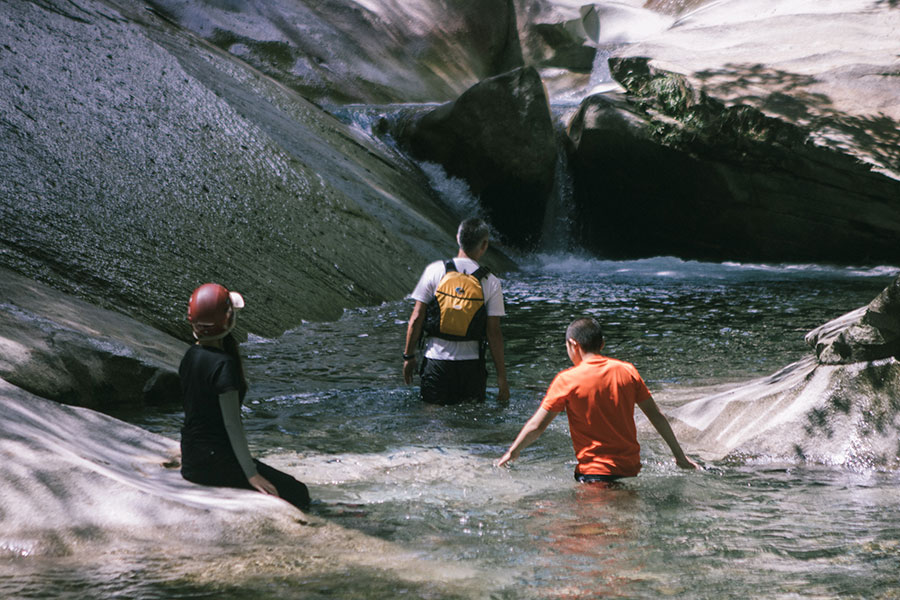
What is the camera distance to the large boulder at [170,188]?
9.80 meters

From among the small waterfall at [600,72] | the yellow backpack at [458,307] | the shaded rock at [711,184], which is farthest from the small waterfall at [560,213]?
the yellow backpack at [458,307]

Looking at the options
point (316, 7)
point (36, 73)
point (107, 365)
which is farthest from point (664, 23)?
point (107, 365)

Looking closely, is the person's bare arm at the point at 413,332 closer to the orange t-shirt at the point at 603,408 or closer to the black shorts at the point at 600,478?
the orange t-shirt at the point at 603,408

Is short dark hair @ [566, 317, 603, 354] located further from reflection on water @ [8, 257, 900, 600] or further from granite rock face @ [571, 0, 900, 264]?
granite rock face @ [571, 0, 900, 264]

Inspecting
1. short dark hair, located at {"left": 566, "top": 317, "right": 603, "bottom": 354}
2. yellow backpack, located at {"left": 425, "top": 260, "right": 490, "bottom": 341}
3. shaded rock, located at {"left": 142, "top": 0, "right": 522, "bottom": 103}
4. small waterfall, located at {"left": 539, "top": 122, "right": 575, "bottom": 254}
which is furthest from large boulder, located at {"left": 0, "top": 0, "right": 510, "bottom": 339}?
short dark hair, located at {"left": 566, "top": 317, "right": 603, "bottom": 354}

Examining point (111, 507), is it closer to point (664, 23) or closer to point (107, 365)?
point (107, 365)

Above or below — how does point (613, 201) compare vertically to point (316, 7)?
below

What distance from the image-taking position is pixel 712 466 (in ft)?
18.4

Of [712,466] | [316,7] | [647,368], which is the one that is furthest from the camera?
[316,7]

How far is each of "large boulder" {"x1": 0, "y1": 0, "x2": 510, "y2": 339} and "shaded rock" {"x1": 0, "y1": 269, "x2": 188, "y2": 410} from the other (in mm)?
1340

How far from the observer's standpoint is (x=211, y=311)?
4105 millimetres

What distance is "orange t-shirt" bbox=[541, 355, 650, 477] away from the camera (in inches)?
190

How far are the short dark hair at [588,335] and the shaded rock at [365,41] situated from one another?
1802cm

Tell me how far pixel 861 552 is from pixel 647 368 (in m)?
5.43
